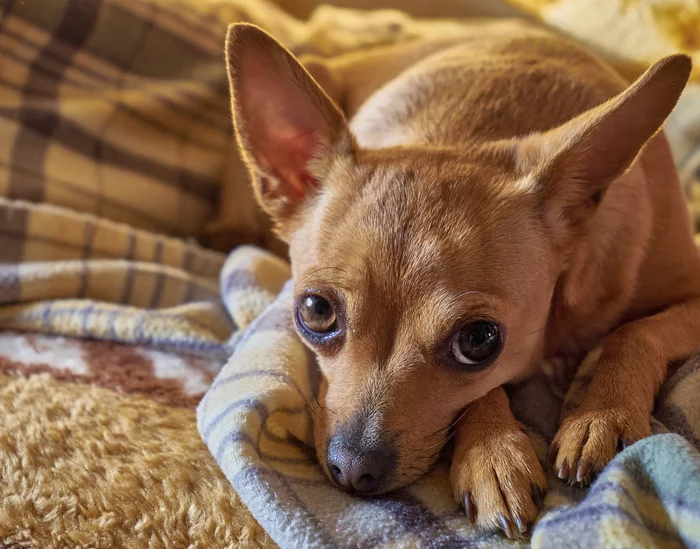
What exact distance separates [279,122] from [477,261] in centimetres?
75

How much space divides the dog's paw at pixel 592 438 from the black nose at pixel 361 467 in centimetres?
39

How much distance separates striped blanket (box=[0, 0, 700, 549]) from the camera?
1.40 meters

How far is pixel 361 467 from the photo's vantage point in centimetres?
145

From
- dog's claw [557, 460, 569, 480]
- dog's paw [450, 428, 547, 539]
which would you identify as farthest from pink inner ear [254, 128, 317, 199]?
dog's claw [557, 460, 569, 480]

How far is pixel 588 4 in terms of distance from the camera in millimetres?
4062

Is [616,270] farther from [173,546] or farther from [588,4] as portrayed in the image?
[588,4]

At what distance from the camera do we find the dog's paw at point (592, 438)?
1427 millimetres

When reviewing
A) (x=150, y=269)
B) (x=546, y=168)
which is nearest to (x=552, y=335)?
(x=546, y=168)

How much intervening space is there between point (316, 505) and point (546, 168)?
3.33 ft

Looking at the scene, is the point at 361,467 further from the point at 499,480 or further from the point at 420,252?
the point at 420,252

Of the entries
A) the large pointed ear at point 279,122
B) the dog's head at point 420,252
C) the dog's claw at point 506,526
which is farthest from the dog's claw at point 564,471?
the large pointed ear at point 279,122

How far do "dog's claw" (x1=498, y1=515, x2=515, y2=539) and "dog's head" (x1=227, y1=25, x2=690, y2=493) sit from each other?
0.81ft

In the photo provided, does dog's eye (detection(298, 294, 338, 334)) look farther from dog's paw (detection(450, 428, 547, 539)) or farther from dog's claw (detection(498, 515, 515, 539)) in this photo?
dog's claw (detection(498, 515, 515, 539))

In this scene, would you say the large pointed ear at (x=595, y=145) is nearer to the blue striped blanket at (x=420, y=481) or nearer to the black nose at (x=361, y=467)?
the blue striped blanket at (x=420, y=481)
